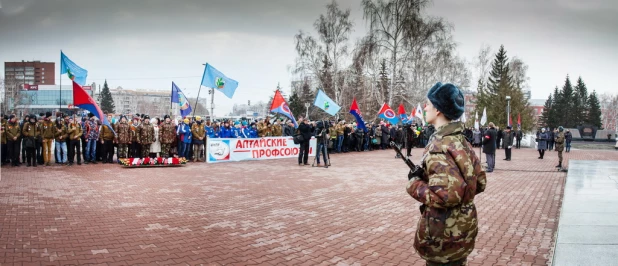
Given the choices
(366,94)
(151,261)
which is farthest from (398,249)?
(366,94)

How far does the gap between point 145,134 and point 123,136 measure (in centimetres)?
81

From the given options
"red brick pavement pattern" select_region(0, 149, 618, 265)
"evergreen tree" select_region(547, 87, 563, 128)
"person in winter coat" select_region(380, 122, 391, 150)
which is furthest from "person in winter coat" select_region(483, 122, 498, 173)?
"evergreen tree" select_region(547, 87, 563, 128)

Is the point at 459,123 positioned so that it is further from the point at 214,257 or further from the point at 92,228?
the point at 92,228

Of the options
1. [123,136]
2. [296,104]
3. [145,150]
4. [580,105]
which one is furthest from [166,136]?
[580,105]

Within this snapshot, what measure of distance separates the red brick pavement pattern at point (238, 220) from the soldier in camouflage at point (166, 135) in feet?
14.4

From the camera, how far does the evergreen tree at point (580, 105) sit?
243 ft

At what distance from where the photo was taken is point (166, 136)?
53.0 ft

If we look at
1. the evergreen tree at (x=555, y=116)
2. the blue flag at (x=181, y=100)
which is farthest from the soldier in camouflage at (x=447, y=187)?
the evergreen tree at (x=555, y=116)

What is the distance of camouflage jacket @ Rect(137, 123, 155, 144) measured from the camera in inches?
618

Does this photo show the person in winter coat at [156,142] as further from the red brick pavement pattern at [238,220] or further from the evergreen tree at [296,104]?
the evergreen tree at [296,104]

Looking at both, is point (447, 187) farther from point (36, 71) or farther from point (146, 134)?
point (36, 71)

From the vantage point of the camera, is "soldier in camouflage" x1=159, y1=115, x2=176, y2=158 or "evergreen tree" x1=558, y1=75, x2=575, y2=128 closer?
"soldier in camouflage" x1=159, y1=115, x2=176, y2=158

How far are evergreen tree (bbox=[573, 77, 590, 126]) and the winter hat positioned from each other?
87015mm

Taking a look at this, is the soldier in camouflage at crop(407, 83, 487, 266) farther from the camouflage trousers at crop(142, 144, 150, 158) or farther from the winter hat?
the camouflage trousers at crop(142, 144, 150, 158)
